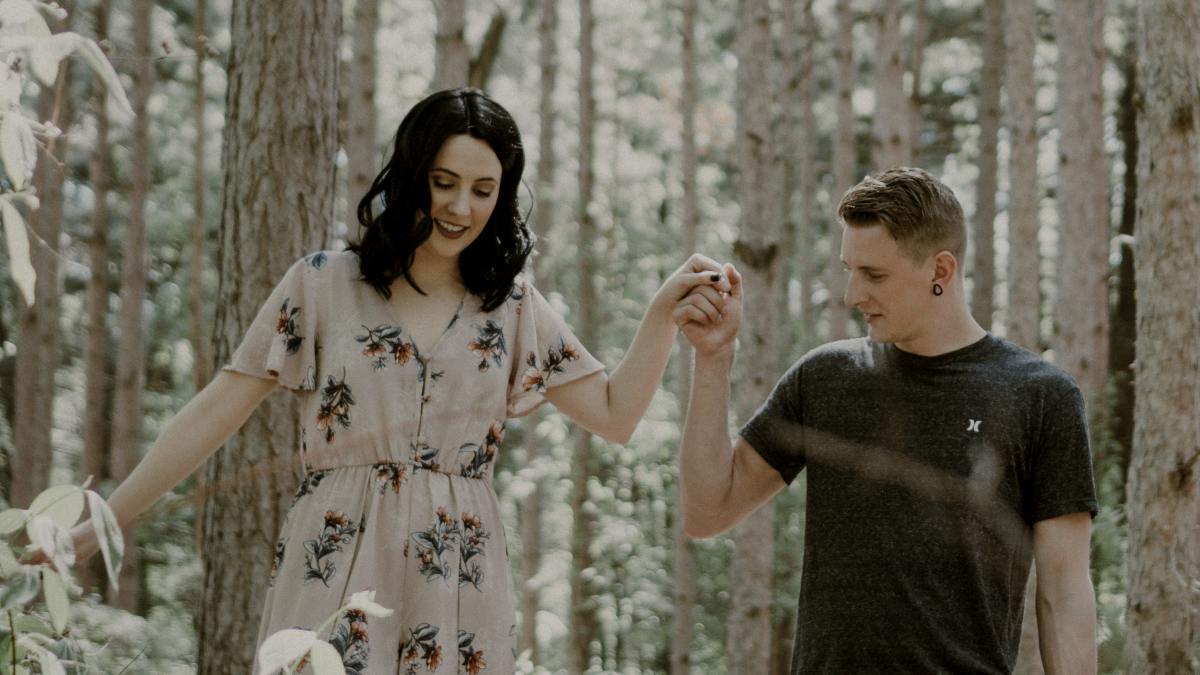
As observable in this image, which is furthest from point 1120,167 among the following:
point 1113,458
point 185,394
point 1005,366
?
point 1005,366

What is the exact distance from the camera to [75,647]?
167cm

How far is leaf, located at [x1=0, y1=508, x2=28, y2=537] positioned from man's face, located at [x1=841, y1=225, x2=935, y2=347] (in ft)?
5.63

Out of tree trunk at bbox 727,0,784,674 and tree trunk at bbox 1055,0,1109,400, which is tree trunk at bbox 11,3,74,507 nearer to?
tree trunk at bbox 727,0,784,674

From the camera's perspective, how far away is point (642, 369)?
9.82 ft

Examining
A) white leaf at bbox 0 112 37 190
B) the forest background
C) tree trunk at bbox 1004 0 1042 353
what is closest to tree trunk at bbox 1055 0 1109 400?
the forest background

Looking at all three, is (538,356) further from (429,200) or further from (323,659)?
(323,659)

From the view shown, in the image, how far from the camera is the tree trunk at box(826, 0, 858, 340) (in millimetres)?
13250

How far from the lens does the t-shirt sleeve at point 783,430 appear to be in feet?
9.43

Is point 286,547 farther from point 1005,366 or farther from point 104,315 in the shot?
point 104,315

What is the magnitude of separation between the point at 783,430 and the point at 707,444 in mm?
168

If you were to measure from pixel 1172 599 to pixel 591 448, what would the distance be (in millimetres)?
8847

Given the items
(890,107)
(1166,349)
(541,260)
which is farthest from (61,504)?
(541,260)

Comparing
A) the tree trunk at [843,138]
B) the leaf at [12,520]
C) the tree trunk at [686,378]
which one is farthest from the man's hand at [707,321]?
the tree trunk at [843,138]

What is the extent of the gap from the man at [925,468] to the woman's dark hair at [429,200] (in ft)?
1.54
